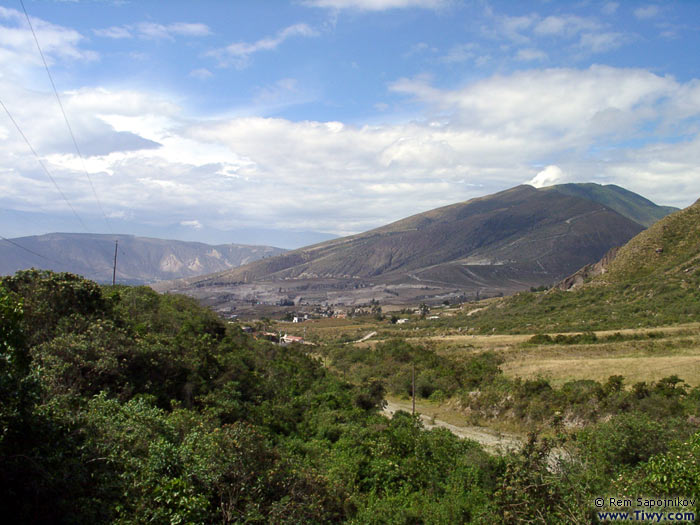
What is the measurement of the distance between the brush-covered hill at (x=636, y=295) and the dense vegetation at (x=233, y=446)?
29127 millimetres

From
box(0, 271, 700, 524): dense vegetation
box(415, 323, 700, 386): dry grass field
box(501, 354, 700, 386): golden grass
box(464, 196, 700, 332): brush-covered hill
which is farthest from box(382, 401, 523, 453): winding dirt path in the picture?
box(464, 196, 700, 332): brush-covered hill

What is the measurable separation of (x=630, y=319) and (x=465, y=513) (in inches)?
1860

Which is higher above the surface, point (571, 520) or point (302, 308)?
point (571, 520)

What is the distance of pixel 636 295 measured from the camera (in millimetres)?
57094

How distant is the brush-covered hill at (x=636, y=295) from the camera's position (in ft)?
160

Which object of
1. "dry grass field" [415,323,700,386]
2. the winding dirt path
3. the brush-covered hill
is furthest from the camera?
the brush-covered hill

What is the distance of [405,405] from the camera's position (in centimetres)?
3525

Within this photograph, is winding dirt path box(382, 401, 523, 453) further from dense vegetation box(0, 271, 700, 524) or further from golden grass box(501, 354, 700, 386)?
golden grass box(501, 354, 700, 386)

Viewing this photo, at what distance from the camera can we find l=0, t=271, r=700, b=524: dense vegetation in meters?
7.70

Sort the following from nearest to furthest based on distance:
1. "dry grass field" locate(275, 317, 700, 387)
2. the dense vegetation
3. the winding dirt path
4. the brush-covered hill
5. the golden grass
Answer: the dense vegetation
the winding dirt path
the golden grass
"dry grass field" locate(275, 317, 700, 387)
the brush-covered hill

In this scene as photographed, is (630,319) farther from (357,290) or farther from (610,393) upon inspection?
(357,290)

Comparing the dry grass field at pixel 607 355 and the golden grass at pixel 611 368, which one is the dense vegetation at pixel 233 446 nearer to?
the golden grass at pixel 611 368

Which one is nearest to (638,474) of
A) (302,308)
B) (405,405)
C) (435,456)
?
(435,456)

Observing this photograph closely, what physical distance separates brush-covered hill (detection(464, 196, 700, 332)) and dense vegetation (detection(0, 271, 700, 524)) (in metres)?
29.1
